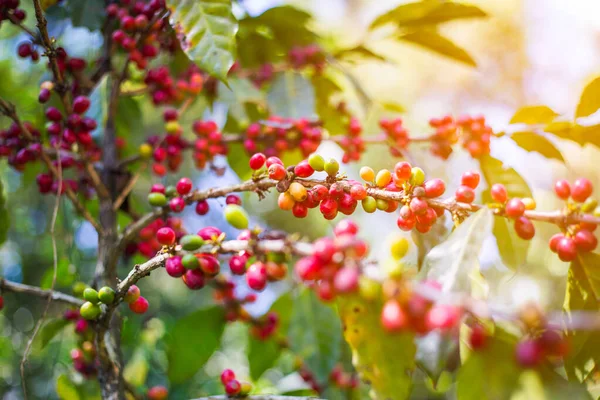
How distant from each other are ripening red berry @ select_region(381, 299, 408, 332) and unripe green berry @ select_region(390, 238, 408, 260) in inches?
3.5

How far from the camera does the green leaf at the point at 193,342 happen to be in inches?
54.2

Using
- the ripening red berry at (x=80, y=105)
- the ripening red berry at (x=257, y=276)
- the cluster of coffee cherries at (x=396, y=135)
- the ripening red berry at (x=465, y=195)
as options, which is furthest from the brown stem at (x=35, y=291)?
the cluster of coffee cherries at (x=396, y=135)

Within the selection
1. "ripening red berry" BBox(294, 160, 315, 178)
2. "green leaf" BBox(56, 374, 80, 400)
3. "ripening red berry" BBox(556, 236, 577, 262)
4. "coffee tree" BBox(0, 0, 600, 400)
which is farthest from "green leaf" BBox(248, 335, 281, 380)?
"ripening red berry" BBox(556, 236, 577, 262)

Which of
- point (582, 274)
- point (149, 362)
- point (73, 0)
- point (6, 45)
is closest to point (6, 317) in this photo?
point (149, 362)

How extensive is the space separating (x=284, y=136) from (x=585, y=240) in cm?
78

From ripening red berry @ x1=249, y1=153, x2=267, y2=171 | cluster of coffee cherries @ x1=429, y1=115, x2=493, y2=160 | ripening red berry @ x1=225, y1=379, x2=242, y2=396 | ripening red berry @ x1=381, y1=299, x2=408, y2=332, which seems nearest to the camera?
ripening red berry @ x1=381, y1=299, x2=408, y2=332

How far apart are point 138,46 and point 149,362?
52.8 inches

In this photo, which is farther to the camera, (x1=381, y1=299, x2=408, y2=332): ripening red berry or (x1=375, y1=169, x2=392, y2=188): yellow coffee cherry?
(x1=375, y1=169, x2=392, y2=188): yellow coffee cherry

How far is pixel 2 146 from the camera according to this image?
3.73 feet

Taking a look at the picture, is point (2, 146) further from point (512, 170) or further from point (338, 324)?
point (512, 170)

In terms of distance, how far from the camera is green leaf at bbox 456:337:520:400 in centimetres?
52

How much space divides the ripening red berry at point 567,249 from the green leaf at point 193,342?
40.3 inches

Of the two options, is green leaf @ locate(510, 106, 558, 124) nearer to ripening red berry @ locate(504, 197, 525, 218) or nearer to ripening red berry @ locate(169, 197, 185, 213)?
ripening red berry @ locate(504, 197, 525, 218)

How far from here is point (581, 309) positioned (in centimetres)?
72
